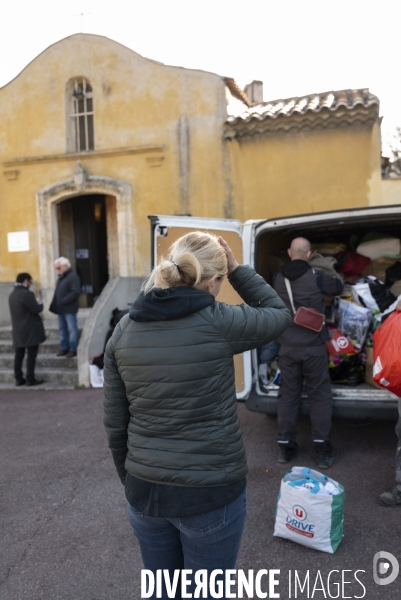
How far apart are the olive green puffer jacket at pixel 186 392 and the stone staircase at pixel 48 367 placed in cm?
658

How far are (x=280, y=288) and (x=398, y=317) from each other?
123 cm

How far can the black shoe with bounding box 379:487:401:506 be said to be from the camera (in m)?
3.61

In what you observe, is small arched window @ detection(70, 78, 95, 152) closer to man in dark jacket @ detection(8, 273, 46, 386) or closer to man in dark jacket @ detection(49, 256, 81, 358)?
man in dark jacket @ detection(49, 256, 81, 358)

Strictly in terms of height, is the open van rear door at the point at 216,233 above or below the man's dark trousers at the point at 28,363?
above

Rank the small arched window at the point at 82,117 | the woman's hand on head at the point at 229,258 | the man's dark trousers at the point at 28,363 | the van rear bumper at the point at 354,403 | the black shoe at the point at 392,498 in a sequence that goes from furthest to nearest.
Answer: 1. the small arched window at the point at 82,117
2. the man's dark trousers at the point at 28,363
3. the van rear bumper at the point at 354,403
4. the black shoe at the point at 392,498
5. the woman's hand on head at the point at 229,258

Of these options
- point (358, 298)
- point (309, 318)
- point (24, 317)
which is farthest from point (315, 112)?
point (24, 317)

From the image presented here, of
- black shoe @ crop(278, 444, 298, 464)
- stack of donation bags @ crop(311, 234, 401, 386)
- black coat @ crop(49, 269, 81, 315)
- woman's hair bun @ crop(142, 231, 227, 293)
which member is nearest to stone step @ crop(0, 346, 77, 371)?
black coat @ crop(49, 269, 81, 315)

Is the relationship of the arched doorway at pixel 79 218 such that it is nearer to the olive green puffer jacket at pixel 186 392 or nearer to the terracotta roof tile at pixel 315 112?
the terracotta roof tile at pixel 315 112

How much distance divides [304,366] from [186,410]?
9.18 feet

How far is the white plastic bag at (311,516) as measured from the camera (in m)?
3.08

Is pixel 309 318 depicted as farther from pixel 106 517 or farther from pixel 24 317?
pixel 24 317

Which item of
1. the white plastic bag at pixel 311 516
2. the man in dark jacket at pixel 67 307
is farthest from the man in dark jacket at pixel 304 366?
the man in dark jacket at pixel 67 307

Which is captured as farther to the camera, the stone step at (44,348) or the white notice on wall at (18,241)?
the white notice on wall at (18,241)

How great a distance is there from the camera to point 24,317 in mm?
8117
